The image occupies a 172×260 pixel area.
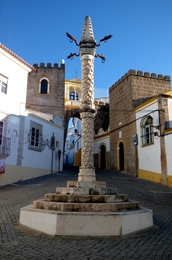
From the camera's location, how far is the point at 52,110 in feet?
75.5

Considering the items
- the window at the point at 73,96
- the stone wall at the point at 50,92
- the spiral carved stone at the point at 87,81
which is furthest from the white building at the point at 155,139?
the window at the point at 73,96

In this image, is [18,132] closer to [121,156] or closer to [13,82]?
[13,82]

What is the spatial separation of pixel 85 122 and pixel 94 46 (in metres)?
2.26

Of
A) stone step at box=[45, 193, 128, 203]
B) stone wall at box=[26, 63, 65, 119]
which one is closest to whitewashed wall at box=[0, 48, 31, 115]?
stone wall at box=[26, 63, 65, 119]

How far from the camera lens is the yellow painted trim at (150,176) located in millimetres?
14650

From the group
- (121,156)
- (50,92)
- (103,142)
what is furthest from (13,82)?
(103,142)

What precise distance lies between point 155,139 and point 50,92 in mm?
12058

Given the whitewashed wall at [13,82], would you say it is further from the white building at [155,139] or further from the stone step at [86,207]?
the stone step at [86,207]

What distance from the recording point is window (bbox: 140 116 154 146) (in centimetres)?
1577

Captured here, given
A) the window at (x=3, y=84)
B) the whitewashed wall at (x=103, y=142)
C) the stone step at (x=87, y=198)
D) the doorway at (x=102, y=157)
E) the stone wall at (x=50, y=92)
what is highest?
the stone wall at (x=50, y=92)

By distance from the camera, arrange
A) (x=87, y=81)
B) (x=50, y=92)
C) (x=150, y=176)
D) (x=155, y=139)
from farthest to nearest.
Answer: (x=50, y=92) → (x=150, y=176) → (x=155, y=139) → (x=87, y=81)

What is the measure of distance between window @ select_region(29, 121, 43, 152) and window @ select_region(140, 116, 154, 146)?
22.6 feet

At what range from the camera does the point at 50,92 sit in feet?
76.7

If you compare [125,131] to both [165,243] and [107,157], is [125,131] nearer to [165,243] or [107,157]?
[107,157]
